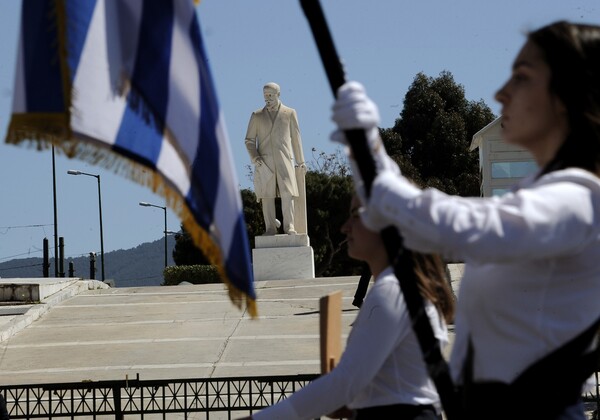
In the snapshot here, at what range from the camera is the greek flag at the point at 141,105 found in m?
2.45

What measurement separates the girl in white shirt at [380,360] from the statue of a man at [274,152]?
19.0 m

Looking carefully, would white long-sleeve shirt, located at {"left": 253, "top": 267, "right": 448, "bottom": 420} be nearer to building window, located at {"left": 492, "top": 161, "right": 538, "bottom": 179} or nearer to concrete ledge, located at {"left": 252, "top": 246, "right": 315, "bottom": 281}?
concrete ledge, located at {"left": 252, "top": 246, "right": 315, "bottom": 281}

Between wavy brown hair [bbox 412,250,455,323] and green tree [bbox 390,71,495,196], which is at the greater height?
green tree [bbox 390,71,495,196]

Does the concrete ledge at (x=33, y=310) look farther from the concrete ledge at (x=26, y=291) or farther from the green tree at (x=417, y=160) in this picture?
the green tree at (x=417, y=160)

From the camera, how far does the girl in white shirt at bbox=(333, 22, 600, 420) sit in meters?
1.97

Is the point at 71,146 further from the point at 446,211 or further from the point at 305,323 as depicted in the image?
the point at 305,323

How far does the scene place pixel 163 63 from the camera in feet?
8.57

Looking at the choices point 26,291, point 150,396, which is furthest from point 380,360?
point 26,291

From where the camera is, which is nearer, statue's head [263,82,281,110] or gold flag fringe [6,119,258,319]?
gold flag fringe [6,119,258,319]

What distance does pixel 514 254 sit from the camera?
183 centimetres

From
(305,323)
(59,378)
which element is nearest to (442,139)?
(305,323)

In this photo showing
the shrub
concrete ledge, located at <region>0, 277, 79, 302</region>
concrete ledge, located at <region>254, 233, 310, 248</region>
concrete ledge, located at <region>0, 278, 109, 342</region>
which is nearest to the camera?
concrete ledge, located at <region>0, 278, 109, 342</region>

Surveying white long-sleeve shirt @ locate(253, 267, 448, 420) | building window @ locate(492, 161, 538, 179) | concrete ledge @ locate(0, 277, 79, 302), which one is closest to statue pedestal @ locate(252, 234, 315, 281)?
concrete ledge @ locate(0, 277, 79, 302)

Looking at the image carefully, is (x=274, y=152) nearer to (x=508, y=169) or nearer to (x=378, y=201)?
(x=508, y=169)
